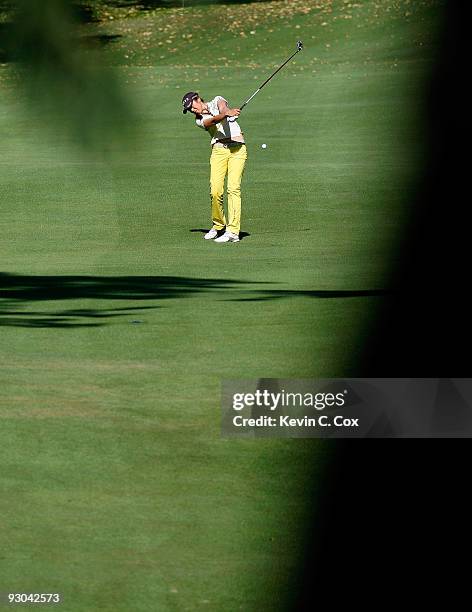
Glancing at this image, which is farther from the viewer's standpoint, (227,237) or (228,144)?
(228,144)

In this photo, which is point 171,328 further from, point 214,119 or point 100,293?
point 214,119

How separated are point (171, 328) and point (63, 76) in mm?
8654

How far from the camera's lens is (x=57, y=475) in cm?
606

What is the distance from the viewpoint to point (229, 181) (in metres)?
17.9

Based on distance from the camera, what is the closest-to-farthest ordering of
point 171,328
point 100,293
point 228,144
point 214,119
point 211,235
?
point 171,328 < point 100,293 < point 214,119 < point 228,144 < point 211,235

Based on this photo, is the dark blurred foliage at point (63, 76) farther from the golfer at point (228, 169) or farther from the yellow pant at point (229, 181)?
the yellow pant at point (229, 181)

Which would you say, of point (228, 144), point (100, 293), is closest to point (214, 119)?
point (228, 144)

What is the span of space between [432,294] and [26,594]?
272 cm

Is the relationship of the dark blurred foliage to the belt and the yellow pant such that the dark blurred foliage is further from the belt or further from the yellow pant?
the belt

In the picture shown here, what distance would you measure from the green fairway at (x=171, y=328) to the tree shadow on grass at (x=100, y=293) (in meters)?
0.04

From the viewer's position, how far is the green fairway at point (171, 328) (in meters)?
1.96

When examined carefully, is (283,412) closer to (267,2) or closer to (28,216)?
→ (267,2)

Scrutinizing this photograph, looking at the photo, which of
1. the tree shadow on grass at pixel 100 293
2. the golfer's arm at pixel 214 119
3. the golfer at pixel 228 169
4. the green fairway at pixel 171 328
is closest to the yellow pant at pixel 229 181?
the golfer at pixel 228 169

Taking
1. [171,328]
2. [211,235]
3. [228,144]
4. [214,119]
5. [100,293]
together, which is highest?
[171,328]
